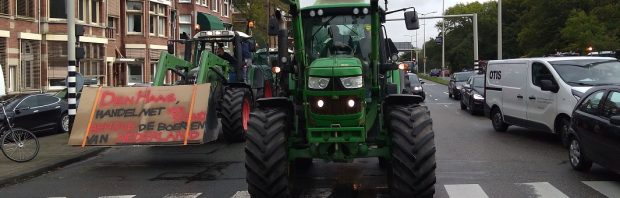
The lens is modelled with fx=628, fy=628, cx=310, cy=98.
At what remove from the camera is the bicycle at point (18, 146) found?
1166 cm

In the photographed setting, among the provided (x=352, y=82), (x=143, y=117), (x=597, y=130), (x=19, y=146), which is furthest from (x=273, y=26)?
(x=19, y=146)

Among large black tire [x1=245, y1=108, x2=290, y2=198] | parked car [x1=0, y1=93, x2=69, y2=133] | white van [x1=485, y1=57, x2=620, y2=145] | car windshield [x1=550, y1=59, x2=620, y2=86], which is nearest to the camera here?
large black tire [x1=245, y1=108, x2=290, y2=198]

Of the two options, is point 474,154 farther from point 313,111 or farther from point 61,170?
point 61,170

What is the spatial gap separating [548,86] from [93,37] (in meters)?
28.0

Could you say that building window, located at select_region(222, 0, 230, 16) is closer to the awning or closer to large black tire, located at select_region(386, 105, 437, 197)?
the awning

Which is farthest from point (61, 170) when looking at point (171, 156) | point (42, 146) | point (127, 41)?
point (127, 41)

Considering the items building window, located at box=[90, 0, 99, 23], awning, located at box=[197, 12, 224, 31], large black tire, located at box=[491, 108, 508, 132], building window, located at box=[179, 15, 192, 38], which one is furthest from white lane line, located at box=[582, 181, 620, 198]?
building window, located at box=[179, 15, 192, 38]

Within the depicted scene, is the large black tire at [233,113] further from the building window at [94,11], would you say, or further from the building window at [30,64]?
the building window at [94,11]

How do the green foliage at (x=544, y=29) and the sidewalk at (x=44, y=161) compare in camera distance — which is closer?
the sidewalk at (x=44, y=161)

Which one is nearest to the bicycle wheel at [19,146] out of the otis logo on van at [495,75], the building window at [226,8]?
the otis logo on van at [495,75]

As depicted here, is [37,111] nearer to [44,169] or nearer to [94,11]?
[44,169]

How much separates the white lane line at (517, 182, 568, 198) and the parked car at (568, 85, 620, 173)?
80 centimetres

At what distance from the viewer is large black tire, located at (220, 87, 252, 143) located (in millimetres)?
12789

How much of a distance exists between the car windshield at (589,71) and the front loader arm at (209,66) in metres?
7.11
